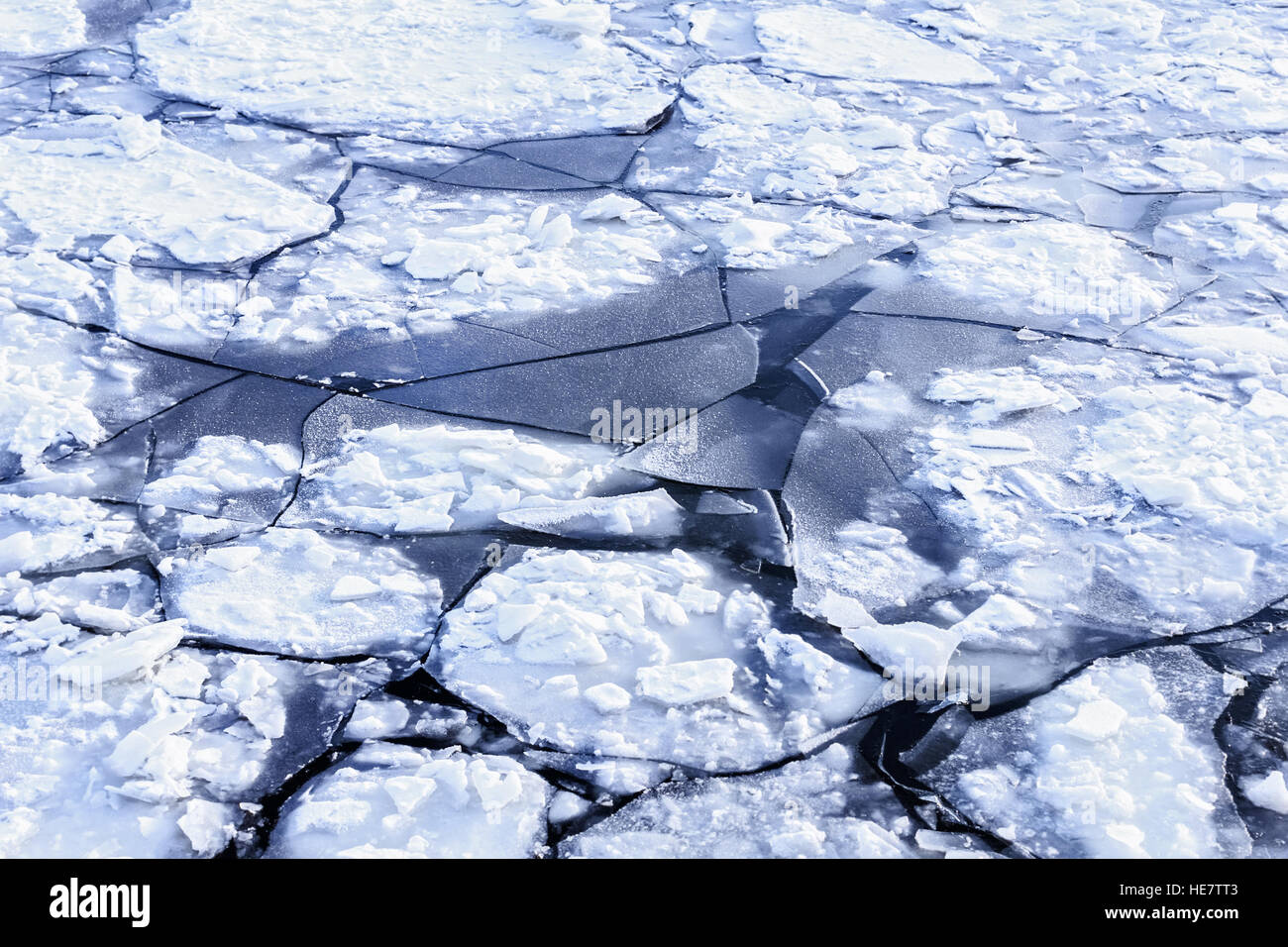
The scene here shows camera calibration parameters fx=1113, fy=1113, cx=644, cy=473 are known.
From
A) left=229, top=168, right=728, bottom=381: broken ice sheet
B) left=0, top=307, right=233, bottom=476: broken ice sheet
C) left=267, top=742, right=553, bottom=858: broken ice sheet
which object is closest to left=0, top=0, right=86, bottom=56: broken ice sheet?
left=229, top=168, right=728, bottom=381: broken ice sheet

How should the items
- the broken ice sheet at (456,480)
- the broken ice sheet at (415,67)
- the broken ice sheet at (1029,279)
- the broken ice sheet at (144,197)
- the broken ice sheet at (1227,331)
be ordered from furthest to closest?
the broken ice sheet at (415,67), the broken ice sheet at (144,197), the broken ice sheet at (1029,279), the broken ice sheet at (1227,331), the broken ice sheet at (456,480)

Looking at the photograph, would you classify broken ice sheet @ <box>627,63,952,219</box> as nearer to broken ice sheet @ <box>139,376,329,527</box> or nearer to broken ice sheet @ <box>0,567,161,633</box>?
broken ice sheet @ <box>139,376,329,527</box>

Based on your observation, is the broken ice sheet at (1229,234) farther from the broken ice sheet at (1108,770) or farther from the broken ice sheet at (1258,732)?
the broken ice sheet at (1108,770)

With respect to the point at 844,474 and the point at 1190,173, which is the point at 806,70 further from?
the point at 844,474

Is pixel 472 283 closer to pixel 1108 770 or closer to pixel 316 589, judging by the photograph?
pixel 316 589

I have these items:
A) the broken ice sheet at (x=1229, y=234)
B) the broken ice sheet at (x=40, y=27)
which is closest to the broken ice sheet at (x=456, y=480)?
the broken ice sheet at (x=1229, y=234)

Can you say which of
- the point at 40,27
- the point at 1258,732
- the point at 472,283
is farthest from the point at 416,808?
the point at 40,27

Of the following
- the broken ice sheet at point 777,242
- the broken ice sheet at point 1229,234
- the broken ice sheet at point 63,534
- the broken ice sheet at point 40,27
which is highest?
the broken ice sheet at point 1229,234
